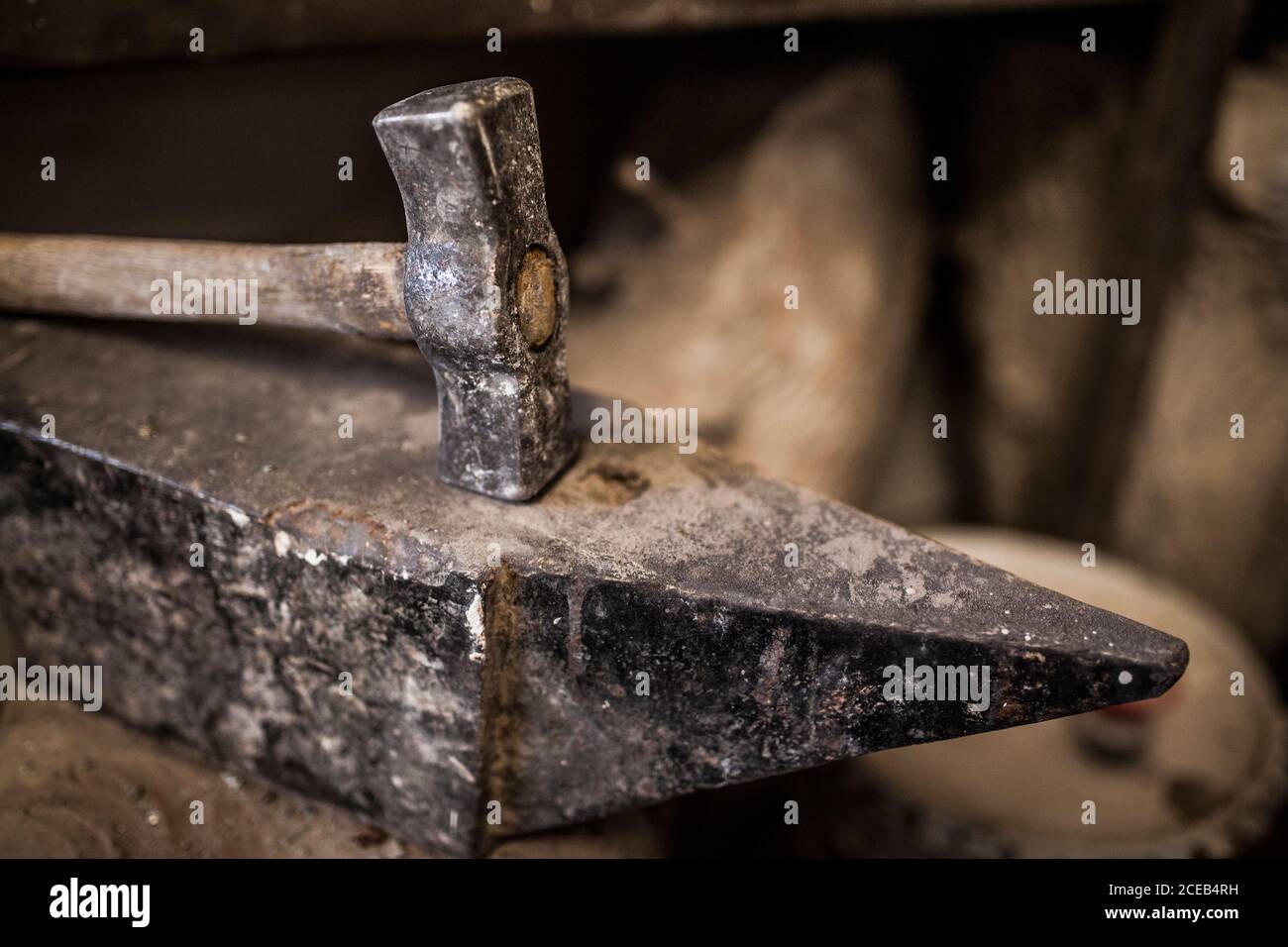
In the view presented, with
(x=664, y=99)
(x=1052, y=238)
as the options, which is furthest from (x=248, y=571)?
(x=1052, y=238)

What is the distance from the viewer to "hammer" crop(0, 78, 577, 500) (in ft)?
3.37

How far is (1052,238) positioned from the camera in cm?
271

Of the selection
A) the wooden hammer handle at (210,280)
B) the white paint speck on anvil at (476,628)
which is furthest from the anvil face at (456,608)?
the wooden hammer handle at (210,280)

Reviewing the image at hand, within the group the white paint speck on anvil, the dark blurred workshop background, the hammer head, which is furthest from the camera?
the dark blurred workshop background

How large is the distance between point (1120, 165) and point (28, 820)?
2776 millimetres

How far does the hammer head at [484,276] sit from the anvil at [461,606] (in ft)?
0.07

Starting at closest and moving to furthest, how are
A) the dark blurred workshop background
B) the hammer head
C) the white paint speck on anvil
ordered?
the hammer head
the white paint speck on anvil
the dark blurred workshop background

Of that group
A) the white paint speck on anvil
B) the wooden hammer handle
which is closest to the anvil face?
the white paint speck on anvil

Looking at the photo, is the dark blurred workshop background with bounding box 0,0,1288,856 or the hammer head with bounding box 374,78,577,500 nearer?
the hammer head with bounding box 374,78,577,500

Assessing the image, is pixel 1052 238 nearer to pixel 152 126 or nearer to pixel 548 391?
pixel 548 391

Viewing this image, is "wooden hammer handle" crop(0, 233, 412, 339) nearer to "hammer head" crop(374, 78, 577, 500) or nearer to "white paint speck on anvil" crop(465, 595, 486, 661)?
"hammer head" crop(374, 78, 577, 500)

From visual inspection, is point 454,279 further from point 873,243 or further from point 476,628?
→ point 873,243

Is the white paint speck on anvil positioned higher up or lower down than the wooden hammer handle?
lower down

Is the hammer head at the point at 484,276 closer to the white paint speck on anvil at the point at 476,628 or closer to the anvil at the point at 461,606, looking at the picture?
the anvil at the point at 461,606
